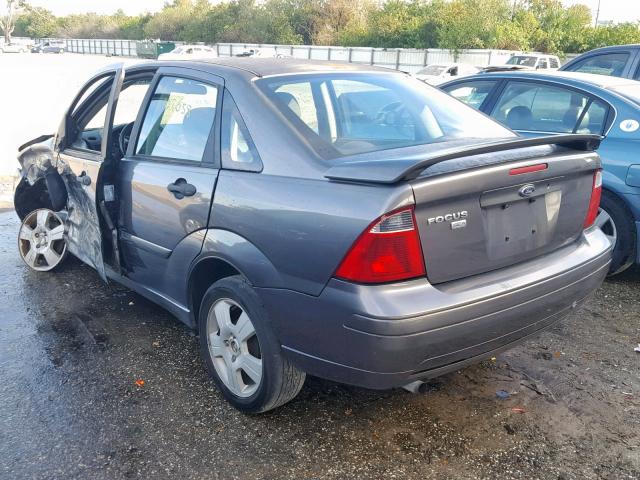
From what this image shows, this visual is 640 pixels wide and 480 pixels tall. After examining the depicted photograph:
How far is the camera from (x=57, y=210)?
4570 mm

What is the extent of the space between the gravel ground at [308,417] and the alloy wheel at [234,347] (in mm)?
174

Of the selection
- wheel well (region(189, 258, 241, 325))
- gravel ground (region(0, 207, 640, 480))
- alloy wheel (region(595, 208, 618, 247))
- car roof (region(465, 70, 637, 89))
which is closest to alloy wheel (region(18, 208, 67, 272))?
gravel ground (region(0, 207, 640, 480))

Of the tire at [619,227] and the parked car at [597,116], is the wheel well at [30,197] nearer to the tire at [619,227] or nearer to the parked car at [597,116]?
the parked car at [597,116]

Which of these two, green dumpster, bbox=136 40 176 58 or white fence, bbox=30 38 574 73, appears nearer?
white fence, bbox=30 38 574 73

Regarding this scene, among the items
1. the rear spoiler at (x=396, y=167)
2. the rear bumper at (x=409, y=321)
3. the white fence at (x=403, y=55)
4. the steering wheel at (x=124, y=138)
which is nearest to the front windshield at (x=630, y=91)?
the rear spoiler at (x=396, y=167)

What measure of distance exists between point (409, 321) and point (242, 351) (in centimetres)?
103

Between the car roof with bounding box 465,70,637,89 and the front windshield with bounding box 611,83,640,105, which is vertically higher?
the car roof with bounding box 465,70,637,89

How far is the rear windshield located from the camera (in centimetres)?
291

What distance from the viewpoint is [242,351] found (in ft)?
9.67

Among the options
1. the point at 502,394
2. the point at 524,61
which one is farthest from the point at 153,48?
the point at 502,394

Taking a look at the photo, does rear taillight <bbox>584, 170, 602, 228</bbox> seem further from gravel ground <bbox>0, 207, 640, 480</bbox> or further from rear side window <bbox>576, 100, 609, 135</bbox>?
rear side window <bbox>576, 100, 609, 135</bbox>

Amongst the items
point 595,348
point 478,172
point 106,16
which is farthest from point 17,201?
point 106,16

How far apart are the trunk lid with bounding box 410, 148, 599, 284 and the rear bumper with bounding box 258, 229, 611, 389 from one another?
3.4 inches

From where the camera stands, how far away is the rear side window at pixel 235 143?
280 cm
